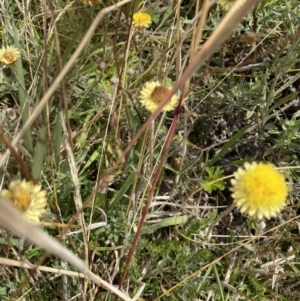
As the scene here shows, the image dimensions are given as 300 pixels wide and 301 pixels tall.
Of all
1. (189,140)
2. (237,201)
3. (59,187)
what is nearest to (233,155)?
(189,140)

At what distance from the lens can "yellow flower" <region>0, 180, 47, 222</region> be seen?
676mm

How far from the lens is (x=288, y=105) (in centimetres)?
117

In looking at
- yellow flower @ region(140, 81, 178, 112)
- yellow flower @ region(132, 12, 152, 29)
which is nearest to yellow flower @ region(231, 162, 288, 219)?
yellow flower @ region(140, 81, 178, 112)

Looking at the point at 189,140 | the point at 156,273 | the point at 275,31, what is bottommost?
the point at 156,273

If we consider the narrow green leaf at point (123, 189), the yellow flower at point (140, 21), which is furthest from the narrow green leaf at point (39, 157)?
the yellow flower at point (140, 21)

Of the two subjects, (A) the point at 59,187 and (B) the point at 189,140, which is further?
(B) the point at 189,140

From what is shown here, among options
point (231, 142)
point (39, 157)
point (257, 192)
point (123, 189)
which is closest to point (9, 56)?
point (39, 157)

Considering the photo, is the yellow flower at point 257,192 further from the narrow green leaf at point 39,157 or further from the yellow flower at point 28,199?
the narrow green leaf at point 39,157

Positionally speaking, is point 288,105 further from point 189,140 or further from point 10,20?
point 10,20

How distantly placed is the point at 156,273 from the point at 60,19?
0.68m

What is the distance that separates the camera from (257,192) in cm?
64

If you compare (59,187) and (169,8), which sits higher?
(169,8)

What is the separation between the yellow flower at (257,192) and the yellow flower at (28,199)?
0.27 metres

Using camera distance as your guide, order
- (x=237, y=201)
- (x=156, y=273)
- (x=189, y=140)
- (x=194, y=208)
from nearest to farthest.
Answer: (x=237, y=201) → (x=156, y=273) → (x=194, y=208) → (x=189, y=140)
